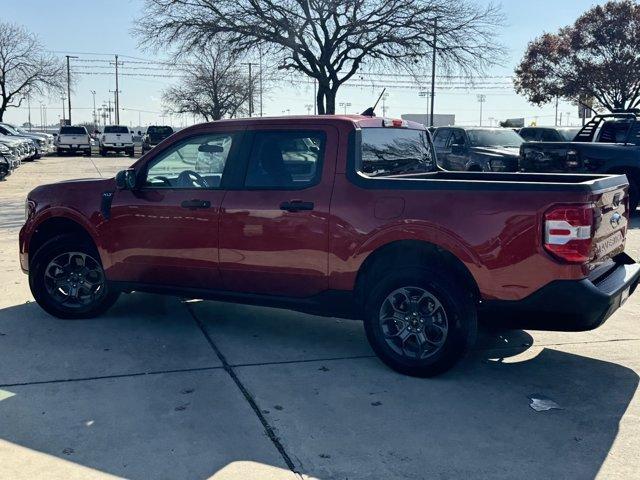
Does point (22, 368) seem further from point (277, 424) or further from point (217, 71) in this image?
point (217, 71)

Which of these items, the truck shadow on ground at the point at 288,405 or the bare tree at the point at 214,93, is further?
the bare tree at the point at 214,93

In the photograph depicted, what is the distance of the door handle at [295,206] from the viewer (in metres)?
4.87

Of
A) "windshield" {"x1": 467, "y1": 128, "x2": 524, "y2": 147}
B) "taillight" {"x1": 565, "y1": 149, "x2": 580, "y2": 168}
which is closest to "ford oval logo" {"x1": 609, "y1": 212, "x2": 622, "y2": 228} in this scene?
"taillight" {"x1": 565, "y1": 149, "x2": 580, "y2": 168}

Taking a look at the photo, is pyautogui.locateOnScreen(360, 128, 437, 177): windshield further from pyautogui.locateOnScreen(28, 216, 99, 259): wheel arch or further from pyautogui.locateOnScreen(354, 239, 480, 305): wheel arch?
pyautogui.locateOnScreen(28, 216, 99, 259): wheel arch

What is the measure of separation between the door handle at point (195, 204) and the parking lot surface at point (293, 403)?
42.4 inches

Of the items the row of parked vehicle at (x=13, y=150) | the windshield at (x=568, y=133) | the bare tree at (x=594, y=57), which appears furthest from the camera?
the bare tree at (x=594, y=57)

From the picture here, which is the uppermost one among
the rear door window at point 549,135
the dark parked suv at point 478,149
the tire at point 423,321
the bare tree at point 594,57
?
the bare tree at point 594,57

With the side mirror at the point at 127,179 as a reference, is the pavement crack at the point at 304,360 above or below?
below

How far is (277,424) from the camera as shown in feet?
12.9

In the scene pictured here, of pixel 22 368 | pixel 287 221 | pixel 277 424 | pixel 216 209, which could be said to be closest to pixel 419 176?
pixel 287 221

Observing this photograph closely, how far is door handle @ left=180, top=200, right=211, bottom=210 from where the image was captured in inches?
208

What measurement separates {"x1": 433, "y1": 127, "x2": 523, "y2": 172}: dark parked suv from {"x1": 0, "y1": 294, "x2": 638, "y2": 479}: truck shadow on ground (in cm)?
868

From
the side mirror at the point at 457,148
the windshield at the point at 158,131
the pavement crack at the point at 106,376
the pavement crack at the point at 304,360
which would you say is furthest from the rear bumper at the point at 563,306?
the windshield at the point at 158,131

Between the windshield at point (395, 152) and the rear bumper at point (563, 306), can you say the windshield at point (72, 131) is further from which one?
the rear bumper at point (563, 306)
